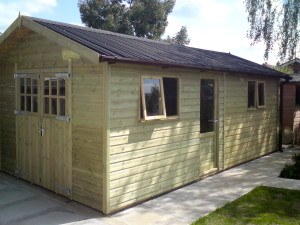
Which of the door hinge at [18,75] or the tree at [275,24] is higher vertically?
the tree at [275,24]

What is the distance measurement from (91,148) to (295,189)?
4229mm

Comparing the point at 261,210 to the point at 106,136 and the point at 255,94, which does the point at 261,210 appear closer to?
the point at 106,136

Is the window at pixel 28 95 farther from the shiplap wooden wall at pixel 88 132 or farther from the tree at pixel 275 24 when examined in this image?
the tree at pixel 275 24

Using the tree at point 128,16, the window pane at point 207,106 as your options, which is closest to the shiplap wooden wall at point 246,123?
the window pane at point 207,106

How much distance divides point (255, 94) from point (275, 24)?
17.7ft

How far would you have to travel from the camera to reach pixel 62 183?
639 cm

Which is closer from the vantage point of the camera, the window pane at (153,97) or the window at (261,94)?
the window pane at (153,97)

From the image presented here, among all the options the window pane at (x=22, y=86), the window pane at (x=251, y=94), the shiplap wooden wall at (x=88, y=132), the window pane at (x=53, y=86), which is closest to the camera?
the shiplap wooden wall at (x=88, y=132)

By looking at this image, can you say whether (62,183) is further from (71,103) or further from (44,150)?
(71,103)

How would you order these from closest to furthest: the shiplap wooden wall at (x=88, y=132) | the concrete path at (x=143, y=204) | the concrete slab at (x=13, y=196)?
the concrete path at (x=143, y=204), the shiplap wooden wall at (x=88, y=132), the concrete slab at (x=13, y=196)

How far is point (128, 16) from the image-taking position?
28.3m

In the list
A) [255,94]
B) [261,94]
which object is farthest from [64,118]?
[261,94]

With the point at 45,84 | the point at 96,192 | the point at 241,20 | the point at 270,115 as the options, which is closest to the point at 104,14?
the point at 241,20

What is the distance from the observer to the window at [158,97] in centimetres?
607
